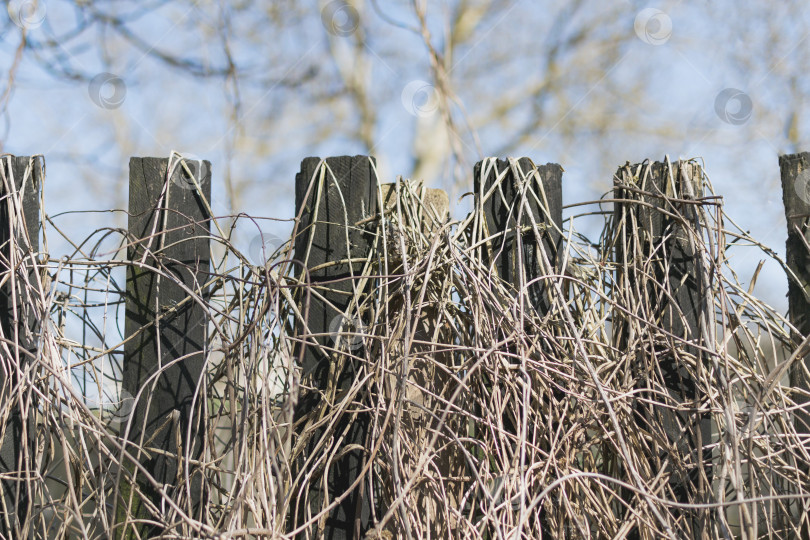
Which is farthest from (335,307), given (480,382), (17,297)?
(17,297)

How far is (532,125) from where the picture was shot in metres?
5.42

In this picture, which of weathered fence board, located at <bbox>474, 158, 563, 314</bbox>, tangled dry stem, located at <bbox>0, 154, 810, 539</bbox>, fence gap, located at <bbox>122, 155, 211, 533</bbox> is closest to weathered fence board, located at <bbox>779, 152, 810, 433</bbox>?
tangled dry stem, located at <bbox>0, 154, 810, 539</bbox>

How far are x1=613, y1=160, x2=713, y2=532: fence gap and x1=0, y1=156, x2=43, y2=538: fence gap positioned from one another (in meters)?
0.92

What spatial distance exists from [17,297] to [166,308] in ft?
0.77

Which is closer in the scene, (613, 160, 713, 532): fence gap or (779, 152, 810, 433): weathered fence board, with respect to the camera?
(613, 160, 713, 532): fence gap

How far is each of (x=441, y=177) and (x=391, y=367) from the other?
4.32 meters

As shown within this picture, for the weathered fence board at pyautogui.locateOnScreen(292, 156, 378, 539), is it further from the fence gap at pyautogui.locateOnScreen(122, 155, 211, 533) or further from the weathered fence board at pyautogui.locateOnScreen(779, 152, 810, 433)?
the weathered fence board at pyautogui.locateOnScreen(779, 152, 810, 433)

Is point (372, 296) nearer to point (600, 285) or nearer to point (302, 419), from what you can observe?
point (302, 419)

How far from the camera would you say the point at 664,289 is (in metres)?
1.06

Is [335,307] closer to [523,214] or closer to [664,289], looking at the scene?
[523,214]

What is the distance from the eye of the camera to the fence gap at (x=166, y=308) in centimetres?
107

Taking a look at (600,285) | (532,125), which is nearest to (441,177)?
(532,125)

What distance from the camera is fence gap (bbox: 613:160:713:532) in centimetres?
104

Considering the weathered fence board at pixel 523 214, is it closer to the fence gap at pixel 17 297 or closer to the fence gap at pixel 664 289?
the fence gap at pixel 664 289
